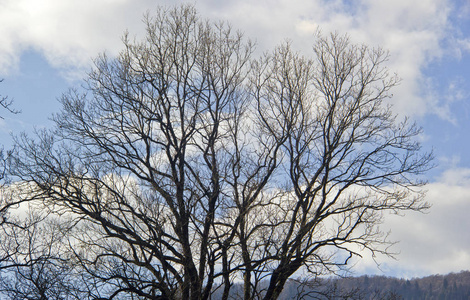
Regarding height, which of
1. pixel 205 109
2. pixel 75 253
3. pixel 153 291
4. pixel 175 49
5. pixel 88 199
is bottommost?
pixel 153 291

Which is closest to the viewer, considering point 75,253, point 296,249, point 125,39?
point 75,253

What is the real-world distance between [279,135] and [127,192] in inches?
193

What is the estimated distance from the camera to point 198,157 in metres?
14.9

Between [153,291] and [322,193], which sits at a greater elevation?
[322,193]

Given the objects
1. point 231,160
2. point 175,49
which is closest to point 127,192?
point 231,160

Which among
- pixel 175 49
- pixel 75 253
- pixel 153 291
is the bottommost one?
pixel 153 291

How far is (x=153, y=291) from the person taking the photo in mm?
13094

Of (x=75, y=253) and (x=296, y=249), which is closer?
(x=75, y=253)

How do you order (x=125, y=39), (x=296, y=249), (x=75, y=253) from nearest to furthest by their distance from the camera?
(x=75, y=253)
(x=296, y=249)
(x=125, y=39)

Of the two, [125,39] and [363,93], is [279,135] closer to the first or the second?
[363,93]

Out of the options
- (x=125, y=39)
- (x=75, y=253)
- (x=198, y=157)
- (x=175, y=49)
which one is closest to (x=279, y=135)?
(x=198, y=157)

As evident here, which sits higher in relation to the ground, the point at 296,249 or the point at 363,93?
the point at 363,93

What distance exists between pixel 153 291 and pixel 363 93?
27.6ft

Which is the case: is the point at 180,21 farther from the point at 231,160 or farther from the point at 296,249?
the point at 296,249
